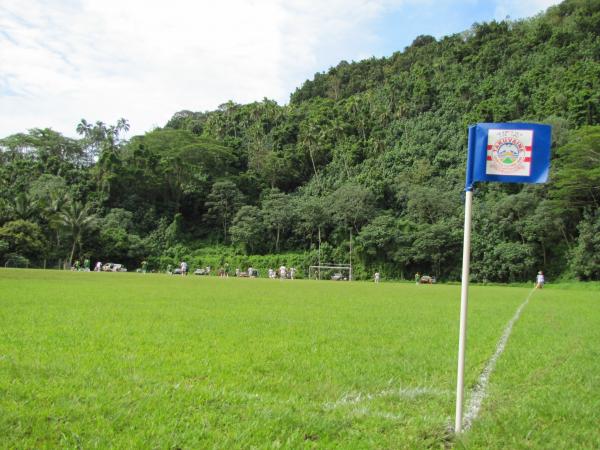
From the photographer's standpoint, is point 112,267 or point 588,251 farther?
point 112,267

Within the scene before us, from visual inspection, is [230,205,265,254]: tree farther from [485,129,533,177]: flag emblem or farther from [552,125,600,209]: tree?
[485,129,533,177]: flag emblem

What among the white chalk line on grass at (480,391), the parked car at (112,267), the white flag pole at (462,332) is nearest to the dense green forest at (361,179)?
the parked car at (112,267)

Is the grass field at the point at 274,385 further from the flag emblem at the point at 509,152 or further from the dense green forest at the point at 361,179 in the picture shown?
the dense green forest at the point at 361,179

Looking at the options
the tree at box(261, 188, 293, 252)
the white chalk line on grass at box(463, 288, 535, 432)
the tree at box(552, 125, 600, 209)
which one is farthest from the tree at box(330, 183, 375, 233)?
the white chalk line on grass at box(463, 288, 535, 432)

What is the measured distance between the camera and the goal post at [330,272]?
55.2 metres

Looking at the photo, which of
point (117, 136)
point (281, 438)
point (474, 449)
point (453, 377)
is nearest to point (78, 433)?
point (281, 438)

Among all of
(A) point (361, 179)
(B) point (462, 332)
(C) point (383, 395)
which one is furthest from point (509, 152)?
(A) point (361, 179)

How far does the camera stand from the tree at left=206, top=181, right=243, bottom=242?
68.8 meters

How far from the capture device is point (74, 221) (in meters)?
54.2

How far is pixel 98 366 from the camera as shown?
5203mm

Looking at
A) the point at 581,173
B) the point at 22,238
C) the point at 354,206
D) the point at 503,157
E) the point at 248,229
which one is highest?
the point at 581,173

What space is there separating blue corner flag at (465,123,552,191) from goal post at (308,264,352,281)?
167 feet

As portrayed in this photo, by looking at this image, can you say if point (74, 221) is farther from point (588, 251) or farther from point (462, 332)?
point (462, 332)

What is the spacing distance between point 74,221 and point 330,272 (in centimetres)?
2995
